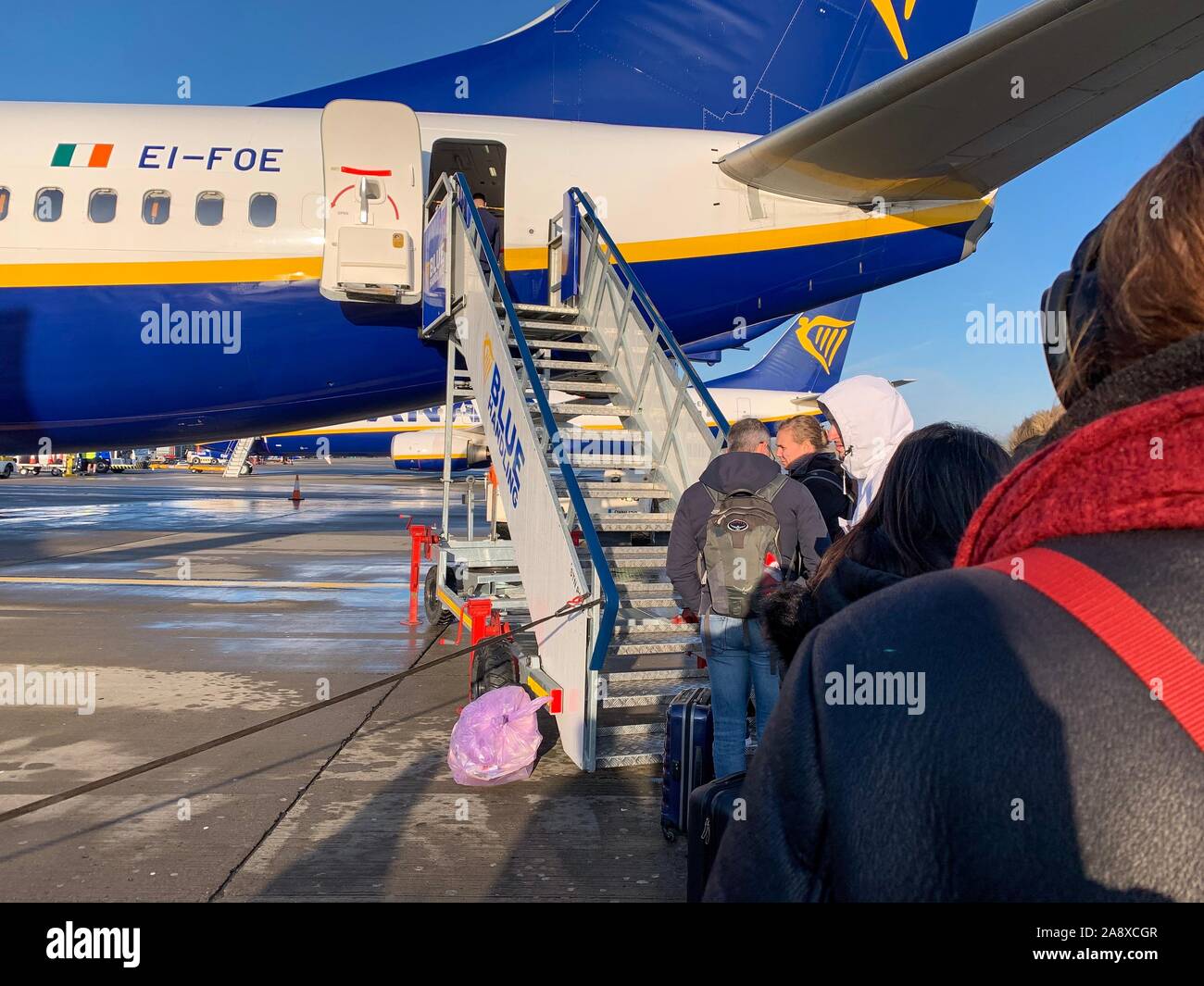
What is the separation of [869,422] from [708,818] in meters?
2.68

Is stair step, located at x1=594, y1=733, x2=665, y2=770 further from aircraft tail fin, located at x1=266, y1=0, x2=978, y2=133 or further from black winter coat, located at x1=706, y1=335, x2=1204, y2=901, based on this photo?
aircraft tail fin, located at x1=266, y1=0, x2=978, y2=133

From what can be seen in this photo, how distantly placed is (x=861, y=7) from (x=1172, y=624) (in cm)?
1311

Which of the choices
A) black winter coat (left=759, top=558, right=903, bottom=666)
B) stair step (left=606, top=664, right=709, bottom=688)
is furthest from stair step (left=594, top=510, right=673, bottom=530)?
black winter coat (left=759, top=558, right=903, bottom=666)

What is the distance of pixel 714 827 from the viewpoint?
2117mm

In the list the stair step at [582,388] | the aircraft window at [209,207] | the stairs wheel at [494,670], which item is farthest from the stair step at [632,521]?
the aircraft window at [209,207]

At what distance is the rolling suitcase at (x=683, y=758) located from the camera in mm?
3885

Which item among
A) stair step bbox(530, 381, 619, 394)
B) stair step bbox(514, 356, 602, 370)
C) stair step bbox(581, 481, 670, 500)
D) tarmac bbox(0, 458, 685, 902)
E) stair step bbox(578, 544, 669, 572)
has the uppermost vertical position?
stair step bbox(514, 356, 602, 370)

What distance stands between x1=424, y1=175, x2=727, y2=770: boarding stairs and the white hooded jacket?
4.89 ft

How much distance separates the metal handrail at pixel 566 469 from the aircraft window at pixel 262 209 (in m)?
2.51

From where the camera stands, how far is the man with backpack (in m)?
4.01

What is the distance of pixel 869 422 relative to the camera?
430 cm
